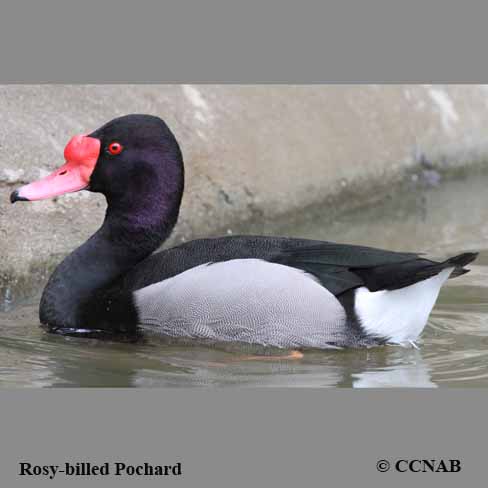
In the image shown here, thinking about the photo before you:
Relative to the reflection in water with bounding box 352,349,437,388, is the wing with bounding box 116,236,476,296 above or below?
above

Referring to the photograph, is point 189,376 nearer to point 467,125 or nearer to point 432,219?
point 432,219

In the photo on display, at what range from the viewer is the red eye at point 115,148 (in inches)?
250

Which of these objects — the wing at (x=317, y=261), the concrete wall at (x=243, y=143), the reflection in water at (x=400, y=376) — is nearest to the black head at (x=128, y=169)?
the wing at (x=317, y=261)

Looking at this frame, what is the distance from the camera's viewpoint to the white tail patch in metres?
5.96

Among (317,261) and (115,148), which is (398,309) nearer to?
(317,261)

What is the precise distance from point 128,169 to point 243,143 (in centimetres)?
285

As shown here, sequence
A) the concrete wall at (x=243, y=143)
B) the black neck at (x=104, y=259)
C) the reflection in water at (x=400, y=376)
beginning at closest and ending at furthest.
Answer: the reflection in water at (x=400, y=376)
the black neck at (x=104, y=259)
the concrete wall at (x=243, y=143)

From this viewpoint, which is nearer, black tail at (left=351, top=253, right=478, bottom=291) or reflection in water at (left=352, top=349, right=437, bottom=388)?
reflection in water at (left=352, top=349, right=437, bottom=388)

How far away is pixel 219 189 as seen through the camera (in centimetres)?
866

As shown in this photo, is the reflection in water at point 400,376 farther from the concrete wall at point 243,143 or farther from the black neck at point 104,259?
the concrete wall at point 243,143

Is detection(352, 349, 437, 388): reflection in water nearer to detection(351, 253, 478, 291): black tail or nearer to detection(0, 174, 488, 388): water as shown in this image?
detection(0, 174, 488, 388): water

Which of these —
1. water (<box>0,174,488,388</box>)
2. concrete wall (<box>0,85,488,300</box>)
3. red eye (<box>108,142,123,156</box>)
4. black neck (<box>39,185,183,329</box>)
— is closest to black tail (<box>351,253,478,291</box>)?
water (<box>0,174,488,388</box>)

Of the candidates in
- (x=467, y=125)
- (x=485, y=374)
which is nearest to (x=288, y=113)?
(x=467, y=125)

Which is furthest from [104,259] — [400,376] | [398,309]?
[400,376]
